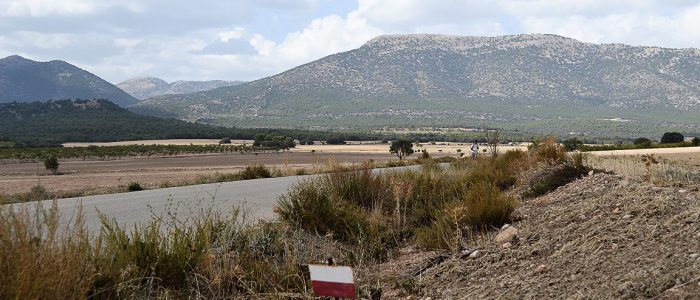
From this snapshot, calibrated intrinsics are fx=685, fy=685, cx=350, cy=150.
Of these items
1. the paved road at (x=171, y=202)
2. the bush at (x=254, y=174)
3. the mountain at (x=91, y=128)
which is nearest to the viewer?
the paved road at (x=171, y=202)

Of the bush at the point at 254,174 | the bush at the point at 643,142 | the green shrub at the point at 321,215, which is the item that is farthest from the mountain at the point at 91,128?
the green shrub at the point at 321,215

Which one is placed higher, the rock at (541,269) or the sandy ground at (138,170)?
the rock at (541,269)

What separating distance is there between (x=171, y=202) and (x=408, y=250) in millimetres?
4688

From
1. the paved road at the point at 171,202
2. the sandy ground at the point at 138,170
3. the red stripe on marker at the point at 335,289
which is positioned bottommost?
the sandy ground at the point at 138,170

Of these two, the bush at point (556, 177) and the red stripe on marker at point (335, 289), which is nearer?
the red stripe on marker at point (335, 289)

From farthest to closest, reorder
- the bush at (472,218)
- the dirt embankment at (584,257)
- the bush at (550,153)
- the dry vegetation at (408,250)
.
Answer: the bush at (550,153) → the bush at (472,218) → the dirt embankment at (584,257) → the dry vegetation at (408,250)

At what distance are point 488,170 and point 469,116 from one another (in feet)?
553

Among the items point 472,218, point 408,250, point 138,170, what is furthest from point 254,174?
point 138,170

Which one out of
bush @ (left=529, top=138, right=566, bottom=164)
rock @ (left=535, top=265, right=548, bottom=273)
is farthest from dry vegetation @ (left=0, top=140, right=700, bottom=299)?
bush @ (left=529, top=138, right=566, bottom=164)

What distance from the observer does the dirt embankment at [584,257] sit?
636cm

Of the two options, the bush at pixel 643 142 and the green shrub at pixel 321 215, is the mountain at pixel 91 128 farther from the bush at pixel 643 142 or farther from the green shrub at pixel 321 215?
the green shrub at pixel 321 215

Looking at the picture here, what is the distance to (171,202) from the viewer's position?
42.2ft

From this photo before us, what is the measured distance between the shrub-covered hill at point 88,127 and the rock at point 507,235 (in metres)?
119

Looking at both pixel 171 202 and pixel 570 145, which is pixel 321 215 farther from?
pixel 570 145
